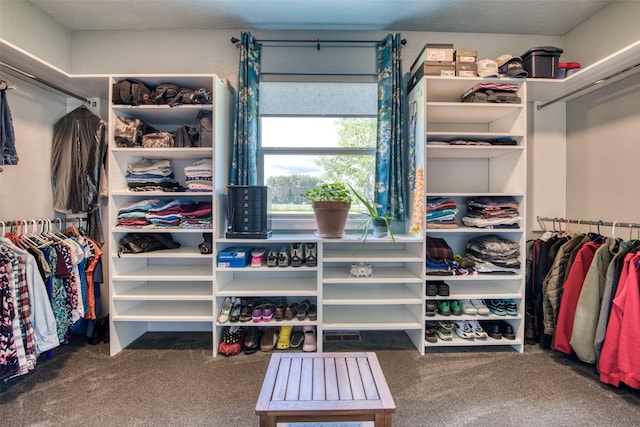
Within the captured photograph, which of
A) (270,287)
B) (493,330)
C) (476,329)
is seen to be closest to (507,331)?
(493,330)

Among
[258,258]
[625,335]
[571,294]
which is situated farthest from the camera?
[258,258]

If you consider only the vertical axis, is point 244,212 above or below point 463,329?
above

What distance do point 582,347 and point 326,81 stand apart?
2725mm

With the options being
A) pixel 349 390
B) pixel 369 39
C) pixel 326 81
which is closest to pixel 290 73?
pixel 326 81

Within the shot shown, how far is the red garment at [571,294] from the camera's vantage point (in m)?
1.94

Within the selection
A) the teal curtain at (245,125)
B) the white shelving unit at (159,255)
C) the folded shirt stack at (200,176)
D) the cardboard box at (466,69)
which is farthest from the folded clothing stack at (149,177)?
the cardboard box at (466,69)

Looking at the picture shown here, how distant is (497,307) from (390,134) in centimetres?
162

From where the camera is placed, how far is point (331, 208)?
2.14m

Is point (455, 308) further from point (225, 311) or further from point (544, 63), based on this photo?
point (544, 63)

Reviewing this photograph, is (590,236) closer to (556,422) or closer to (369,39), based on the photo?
(556,422)

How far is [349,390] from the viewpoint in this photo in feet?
4.00

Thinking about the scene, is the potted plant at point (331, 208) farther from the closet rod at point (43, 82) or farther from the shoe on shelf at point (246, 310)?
the closet rod at point (43, 82)

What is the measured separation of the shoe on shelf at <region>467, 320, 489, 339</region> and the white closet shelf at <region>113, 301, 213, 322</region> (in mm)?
1995

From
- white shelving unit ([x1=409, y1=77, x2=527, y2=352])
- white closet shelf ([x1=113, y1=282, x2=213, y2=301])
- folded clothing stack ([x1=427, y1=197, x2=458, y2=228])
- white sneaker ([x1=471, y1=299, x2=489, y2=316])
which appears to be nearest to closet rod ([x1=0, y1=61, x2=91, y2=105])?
white closet shelf ([x1=113, y1=282, x2=213, y2=301])
